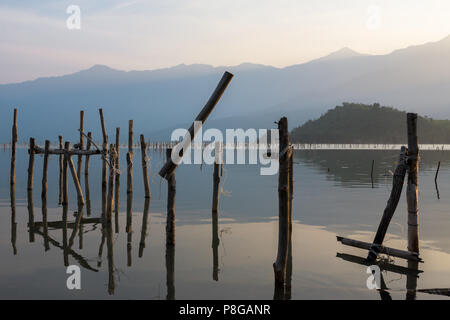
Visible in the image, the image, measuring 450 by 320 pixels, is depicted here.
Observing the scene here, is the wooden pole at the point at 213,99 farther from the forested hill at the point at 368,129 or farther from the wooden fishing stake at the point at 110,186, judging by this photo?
the forested hill at the point at 368,129

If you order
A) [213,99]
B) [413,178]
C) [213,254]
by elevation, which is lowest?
[213,254]

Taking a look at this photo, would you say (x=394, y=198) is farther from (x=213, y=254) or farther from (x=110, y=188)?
(x=110, y=188)

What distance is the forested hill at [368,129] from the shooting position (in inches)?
5984

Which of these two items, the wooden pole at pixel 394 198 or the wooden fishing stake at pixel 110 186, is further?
the wooden fishing stake at pixel 110 186

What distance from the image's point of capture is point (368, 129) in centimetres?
15425

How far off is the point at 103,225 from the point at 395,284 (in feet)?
34.8

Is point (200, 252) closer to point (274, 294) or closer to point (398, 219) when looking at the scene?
point (274, 294)

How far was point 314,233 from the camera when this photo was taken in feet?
52.2

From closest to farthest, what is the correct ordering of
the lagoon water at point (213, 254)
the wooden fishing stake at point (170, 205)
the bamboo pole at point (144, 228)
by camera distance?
the lagoon water at point (213, 254), the wooden fishing stake at point (170, 205), the bamboo pole at point (144, 228)

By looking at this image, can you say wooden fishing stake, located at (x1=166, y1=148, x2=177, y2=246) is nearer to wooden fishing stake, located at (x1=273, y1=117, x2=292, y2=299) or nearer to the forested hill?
wooden fishing stake, located at (x1=273, y1=117, x2=292, y2=299)

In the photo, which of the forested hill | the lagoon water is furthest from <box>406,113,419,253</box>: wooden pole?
the forested hill

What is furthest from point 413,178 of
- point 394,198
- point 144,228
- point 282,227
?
point 144,228

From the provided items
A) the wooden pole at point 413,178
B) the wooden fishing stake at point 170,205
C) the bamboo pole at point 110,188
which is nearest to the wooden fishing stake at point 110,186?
the bamboo pole at point 110,188

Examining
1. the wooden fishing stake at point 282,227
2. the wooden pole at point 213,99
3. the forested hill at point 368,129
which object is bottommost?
the wooden fishing stake at point 282,227
